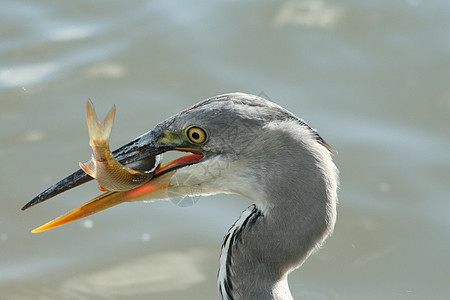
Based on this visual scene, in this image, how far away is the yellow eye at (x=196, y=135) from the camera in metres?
3.41

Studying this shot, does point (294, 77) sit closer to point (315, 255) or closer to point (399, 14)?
point (399, 14)

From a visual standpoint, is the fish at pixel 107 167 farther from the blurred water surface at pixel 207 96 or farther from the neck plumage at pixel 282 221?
the blurred water surface at pixel 207 96

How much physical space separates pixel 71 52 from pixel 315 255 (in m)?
2.91

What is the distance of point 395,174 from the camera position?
549cm

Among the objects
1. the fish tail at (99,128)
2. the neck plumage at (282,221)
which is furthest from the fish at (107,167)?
the neck plumage at (282,221)

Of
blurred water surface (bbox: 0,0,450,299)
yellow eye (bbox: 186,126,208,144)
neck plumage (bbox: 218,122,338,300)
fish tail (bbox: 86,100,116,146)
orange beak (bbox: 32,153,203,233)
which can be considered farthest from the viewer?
blurred water surface (bbox: 0,0,450,299)

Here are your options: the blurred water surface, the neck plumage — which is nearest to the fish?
the neck plumage

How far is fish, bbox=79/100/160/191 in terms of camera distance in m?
3.26

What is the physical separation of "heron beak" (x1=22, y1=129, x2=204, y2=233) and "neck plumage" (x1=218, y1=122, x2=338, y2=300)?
39 cm

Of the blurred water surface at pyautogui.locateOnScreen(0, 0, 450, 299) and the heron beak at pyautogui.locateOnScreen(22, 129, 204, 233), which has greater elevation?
the blurred water surface at pyautogui.locateOnScreen(0, 0, 450, 299)

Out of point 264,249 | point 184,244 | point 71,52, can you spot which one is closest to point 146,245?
point 184,244

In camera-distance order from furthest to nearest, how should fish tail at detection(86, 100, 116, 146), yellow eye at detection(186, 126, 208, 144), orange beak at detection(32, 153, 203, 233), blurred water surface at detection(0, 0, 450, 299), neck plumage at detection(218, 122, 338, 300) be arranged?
1. blurred water surface at detection(0, 0, 450, 299)
2. orange beak at detection(32, 153, 203, 233)
3. yellow eye at detection(186, 126, 208, 144)
4. neck plumage at detection(218, 122, 338, 300)
5. fish tail at detection(86, 100, 116, 146)

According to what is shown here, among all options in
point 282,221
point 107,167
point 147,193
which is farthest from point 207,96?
point 282,221

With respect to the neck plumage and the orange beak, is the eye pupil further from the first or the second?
the neck plumage
